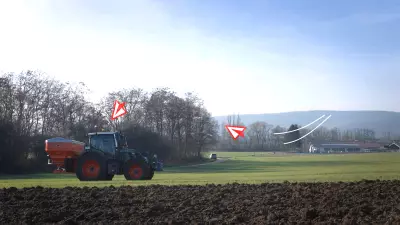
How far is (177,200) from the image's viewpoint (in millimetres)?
11078

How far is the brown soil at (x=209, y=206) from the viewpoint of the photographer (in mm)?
8523

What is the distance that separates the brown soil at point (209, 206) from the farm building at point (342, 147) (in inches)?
1363

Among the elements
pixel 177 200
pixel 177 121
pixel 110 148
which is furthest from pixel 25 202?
pixel 177 121

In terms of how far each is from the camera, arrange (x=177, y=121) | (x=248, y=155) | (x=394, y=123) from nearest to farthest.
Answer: (x=394, y=123) < (x=177, y=121) < (x=248, y=155)

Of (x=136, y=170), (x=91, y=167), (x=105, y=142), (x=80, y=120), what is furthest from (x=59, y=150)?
(x=80, y=120)

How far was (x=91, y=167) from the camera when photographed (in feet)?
60.9

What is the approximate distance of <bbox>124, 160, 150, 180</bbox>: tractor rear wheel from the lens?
18.7m

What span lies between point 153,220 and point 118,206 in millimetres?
1949

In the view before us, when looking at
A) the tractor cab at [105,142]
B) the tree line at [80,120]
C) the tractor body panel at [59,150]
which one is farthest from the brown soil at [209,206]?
the tree line at [80,120]

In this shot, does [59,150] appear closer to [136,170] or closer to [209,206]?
[136,170]

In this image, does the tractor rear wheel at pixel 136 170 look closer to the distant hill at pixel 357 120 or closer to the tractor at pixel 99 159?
the tractor at pixel 99 159

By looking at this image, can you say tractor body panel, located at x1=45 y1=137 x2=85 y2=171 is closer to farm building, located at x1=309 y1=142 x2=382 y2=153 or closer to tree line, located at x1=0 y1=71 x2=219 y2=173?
tree line, located at x1=0 y1=71 x2=219 y2=173

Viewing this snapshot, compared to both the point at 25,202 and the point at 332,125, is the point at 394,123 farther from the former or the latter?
the point at 25,202

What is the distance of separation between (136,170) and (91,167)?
1994 mm
